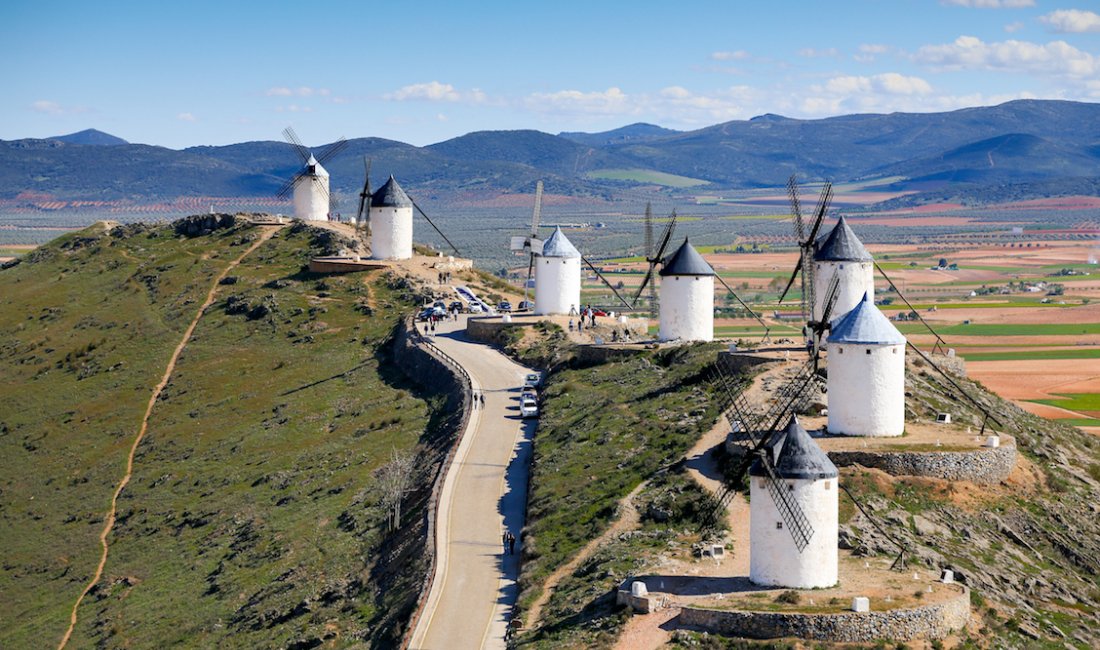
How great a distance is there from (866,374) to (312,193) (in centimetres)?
6566

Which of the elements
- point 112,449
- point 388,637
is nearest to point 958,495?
point 388,637

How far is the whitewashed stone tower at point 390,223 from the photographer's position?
305 ft

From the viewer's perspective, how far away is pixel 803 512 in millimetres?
37281

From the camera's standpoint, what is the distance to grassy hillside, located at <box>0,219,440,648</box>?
2124 inches

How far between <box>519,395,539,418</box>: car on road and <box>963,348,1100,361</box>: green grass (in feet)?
185

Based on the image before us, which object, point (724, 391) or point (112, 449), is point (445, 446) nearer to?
point (724, 391)

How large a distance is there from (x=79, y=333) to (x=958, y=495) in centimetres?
6251

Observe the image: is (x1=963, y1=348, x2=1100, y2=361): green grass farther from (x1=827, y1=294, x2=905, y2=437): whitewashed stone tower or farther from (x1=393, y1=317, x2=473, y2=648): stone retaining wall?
(x1=827, y1=294, x2=905, y2=437): whitewashed stone tower

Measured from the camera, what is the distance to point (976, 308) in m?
155

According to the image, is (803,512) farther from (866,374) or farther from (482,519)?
(482,519)

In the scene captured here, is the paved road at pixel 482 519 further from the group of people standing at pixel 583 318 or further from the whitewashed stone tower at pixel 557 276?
the whitewashed stone tower at pixel 557 276


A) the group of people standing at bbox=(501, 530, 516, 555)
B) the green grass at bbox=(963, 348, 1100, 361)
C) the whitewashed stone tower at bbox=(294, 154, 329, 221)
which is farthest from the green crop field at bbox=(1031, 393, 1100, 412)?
the group of people standing at bbox=(501, 530, 516, 555)

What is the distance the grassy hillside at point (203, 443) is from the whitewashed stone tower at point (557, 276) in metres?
8.12

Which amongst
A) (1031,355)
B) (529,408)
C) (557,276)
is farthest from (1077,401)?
(529,408)
